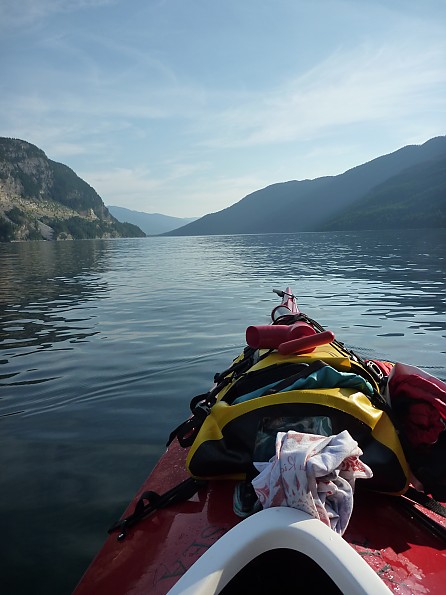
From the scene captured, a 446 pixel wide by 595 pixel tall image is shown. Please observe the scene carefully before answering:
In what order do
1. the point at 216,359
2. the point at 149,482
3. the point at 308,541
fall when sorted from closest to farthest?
the point at 308,541, the point at 149,482, the point at 216,359

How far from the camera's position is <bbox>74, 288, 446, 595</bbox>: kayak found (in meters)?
1.95

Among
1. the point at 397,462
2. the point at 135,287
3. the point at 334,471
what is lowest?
the point at 135,287

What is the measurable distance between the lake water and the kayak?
130 cm

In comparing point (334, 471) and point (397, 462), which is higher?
point (334, 471)

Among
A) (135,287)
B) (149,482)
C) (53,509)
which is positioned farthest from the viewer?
(135,287)

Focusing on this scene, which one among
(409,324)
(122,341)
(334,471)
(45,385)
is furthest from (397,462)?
(409,324)

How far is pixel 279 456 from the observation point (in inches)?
90.4

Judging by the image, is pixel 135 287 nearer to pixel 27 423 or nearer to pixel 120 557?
pixel 27 423

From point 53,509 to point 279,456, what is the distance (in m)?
3.21

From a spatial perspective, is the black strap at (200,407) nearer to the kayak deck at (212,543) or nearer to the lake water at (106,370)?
the kayak deck at (212,543)

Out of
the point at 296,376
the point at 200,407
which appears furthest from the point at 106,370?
the point at 296,376

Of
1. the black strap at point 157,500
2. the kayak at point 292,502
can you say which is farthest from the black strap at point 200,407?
the black strap at point 157,500

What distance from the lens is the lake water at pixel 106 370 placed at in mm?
4203

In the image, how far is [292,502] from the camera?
2.11m
